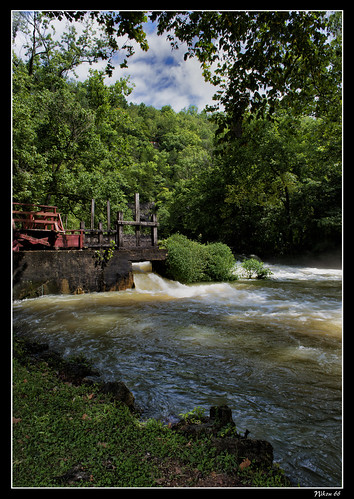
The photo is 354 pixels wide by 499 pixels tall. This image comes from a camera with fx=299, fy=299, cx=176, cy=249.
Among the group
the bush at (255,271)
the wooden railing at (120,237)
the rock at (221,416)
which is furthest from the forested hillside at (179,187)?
the rock at (221,416)

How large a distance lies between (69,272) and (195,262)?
7073mm

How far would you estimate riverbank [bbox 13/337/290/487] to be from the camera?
229cm

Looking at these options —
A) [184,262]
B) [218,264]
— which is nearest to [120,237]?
[184,262]

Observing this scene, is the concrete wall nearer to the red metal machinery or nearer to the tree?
the red metal machinery

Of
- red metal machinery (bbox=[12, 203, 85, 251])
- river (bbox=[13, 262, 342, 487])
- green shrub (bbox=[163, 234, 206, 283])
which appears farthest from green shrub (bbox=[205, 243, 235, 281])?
red metal machinery (bbox=[12, 203, 85, 251])

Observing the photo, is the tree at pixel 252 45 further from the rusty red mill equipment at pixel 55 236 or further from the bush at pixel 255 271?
the bush at pixel 255 271

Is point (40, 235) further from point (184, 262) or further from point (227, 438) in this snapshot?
point (227, 438)

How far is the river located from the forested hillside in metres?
5.85

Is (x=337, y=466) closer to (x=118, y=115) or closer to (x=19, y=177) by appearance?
(x=19, y=177)

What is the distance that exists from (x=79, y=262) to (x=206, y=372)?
33.6 feet

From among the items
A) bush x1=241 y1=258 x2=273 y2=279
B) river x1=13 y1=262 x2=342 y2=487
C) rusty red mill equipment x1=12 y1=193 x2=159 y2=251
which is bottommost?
river x1=13 y1=262 x2=342 y2=487

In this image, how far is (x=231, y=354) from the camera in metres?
6.30

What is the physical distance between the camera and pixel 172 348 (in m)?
6.75
